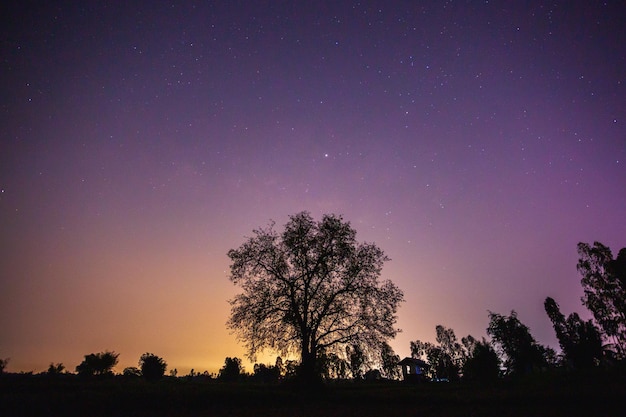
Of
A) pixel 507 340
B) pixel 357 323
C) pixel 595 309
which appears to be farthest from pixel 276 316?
pixel 507 340

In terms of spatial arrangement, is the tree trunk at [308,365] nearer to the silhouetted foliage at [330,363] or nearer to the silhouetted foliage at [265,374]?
the silhouetted foliage at [330,363]

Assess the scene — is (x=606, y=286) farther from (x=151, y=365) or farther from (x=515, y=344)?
(x=151, y=365)

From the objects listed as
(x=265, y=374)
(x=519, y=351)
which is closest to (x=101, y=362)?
(x=265, y=374)

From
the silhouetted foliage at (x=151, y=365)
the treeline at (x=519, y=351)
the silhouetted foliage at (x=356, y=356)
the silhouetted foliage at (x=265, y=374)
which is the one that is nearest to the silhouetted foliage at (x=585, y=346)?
the treeline at (x=519, y=351)

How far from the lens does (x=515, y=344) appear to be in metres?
80.7

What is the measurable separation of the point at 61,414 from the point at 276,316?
61.2ft

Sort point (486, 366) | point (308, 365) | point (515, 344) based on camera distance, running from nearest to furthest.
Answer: point (308, 365), point (486, 366), point (515, 344)

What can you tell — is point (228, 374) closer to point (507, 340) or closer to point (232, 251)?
point (507, 340)

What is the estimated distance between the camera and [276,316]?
3003 cm

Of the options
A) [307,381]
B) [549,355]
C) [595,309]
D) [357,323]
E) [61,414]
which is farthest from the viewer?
[549,355]

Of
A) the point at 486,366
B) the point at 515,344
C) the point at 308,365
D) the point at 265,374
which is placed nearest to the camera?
the point at 308,365

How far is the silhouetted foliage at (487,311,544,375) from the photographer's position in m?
77.9

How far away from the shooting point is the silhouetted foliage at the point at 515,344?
255 feet

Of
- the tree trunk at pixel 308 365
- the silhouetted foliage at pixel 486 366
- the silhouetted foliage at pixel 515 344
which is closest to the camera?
the tree trunk at pixel 308 365
